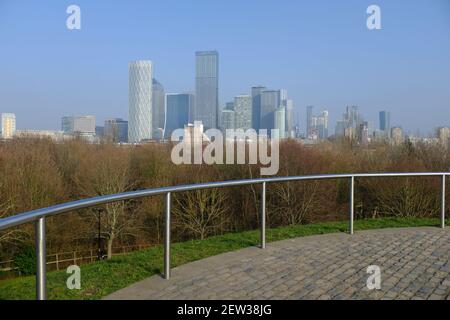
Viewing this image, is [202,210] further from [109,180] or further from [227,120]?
[227,120]

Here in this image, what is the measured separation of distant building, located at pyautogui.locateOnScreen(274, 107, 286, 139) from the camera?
42.2 meters

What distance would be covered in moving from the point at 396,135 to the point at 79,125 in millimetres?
39367

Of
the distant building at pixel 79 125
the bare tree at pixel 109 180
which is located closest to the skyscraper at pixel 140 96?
the distant building at pixel 79 125

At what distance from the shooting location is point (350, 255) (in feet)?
17.5

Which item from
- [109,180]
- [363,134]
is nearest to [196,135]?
[109,180]

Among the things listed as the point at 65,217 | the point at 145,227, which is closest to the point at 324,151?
the point at 145,227

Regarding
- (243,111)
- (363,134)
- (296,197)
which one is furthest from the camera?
→ (363,134)

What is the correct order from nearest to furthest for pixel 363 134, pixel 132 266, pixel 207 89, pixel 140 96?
pixel 132 266 < pixel 363 134 < pixel 207 89 < pixel 140 96

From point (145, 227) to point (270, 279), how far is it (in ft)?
71.7

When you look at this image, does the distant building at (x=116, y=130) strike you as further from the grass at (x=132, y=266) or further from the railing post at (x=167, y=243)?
the railing post at (x=167, y=243)

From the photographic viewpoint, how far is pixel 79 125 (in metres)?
58.6

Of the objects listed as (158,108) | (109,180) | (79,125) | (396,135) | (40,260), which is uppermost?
(158,108)

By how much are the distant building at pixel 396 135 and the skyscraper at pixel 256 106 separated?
1332 centimetres

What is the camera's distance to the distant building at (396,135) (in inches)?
1559
